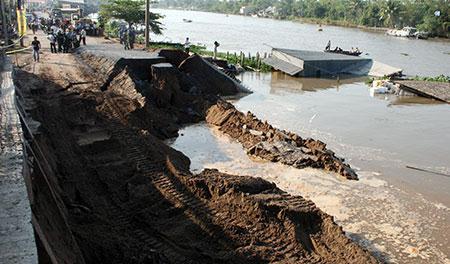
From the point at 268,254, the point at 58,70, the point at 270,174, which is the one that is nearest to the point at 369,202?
the point at 270,174

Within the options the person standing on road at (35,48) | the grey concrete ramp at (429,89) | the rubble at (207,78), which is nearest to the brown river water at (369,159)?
the grey concrete ramp at (429,89)

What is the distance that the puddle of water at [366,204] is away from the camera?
10.0 metres

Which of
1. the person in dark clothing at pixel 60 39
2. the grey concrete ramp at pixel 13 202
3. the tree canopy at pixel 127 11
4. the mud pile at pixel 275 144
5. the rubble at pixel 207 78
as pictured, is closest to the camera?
the grey concrete ramp at pixel 13 202

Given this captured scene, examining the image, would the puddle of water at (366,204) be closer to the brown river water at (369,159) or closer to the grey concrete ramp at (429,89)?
the brown river water at (369,159)

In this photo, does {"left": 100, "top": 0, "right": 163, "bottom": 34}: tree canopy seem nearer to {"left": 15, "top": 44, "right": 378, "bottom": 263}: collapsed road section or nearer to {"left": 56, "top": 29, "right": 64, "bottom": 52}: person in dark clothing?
{"left": 56, "top": 29, "right": 64, "bottom": 52}: person in dark clothing

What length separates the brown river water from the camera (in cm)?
1063

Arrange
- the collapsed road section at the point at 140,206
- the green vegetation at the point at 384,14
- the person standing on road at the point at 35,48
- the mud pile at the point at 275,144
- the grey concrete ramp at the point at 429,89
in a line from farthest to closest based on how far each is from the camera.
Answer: the green vegetation at the point at 384,14 → the grey concrete ramp at the point at 429,89 → the person standing on road at the point at 35,48 → the mud pile at the point at 275,144 → the collapsed road section at the point at 140,206

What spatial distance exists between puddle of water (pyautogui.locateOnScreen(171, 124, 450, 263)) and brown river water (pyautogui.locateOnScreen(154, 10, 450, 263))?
0.09ft

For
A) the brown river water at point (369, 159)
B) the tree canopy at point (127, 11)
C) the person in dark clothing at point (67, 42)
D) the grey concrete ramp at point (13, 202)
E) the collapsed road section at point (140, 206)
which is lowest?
the brown river water at point (369, 159)

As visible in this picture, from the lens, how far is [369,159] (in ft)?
50.5

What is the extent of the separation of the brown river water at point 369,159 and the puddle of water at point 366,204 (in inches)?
1.0

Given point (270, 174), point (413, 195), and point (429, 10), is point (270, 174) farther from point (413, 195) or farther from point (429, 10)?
point (429, 10)

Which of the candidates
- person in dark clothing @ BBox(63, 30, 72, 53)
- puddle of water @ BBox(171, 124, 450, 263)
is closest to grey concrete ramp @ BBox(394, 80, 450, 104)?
puddle of water @ BBox(171, 124, 450, 263)

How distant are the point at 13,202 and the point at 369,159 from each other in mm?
12319
